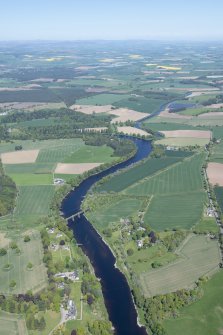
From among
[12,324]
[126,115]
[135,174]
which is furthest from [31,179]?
[126,115]

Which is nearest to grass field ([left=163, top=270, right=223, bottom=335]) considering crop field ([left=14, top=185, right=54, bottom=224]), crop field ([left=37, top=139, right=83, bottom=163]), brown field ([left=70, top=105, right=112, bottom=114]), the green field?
crop field ([left=14, top=185, right=54, bottom=224])

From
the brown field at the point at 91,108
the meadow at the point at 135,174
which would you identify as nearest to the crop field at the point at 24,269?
the meadow at the point at 135,174

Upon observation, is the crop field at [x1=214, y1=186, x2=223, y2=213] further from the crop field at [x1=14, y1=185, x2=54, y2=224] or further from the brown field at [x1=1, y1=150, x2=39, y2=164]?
the brown field at [x1=1, y1=150, x2=39, y2=164]

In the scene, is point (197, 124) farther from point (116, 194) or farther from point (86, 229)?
point (86, 229)

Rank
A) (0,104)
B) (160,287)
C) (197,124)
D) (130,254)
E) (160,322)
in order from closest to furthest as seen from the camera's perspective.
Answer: (160,322) → (160,287) → (130,254) → (197,124) → (0,104)

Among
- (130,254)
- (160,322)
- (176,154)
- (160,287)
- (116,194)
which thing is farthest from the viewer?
(176,154)

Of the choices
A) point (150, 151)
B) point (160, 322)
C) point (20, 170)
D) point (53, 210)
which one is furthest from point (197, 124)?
point (160, 322)

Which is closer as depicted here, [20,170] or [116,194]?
[116,194]

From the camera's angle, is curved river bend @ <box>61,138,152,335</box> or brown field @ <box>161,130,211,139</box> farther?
brown field @ <box>161,130,211,139</box>

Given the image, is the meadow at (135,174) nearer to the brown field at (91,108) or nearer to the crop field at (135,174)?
the crop field at (135,174)
